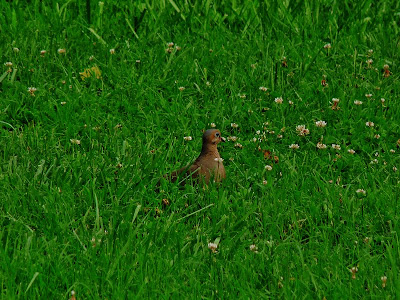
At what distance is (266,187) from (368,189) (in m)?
0.58

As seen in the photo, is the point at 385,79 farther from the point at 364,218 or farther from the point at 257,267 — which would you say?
the point at 257,267

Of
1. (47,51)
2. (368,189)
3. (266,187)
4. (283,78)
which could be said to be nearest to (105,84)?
(47,51)

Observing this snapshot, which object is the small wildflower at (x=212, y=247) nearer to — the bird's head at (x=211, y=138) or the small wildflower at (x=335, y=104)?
the bird's head at (x=211, y=138)

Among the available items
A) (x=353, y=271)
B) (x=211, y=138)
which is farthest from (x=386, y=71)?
(x=353, y=271)

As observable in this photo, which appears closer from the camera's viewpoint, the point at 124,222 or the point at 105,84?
the point at 124,222

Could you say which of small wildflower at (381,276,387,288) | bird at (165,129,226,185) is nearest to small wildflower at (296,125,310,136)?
bird at (165,129,226,185)

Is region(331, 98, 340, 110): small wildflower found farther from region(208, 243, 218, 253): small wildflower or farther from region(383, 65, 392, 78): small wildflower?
region(208, 243, 218, 253): small wildflower

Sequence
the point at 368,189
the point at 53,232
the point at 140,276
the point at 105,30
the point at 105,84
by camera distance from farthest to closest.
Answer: the point at 105,30, the point at 105,84, the point at 368,189, the point at 53,232, the point at 140,276

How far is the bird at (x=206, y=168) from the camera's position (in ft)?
14.4

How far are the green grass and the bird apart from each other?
85 millimetres

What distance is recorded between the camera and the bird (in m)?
4.40

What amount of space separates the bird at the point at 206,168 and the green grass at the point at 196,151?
0.09m

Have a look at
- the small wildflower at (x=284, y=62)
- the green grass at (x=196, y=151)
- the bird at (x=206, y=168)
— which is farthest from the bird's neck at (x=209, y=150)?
the small wildflower at (x=284, y=62)

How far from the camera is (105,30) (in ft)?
21.0
